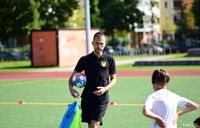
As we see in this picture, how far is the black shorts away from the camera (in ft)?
25.4

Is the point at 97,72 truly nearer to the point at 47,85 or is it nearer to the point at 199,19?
the point at 47,85

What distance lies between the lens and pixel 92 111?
7.77m

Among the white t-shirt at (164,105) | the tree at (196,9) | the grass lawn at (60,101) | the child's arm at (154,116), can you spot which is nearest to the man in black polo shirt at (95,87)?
the white t-shirt at (164,105)

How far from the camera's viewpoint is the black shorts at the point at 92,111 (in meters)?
7.75

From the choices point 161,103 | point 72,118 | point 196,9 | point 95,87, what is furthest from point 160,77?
point 196,9

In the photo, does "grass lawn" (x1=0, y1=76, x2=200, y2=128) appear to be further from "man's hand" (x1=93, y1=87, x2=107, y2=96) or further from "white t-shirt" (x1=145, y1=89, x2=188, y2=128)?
"white t-shirt" (x1=145, y1=89, x2=188, y2=128)

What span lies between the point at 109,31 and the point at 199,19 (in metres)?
17.1

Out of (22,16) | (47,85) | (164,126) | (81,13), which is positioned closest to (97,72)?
(164,126)

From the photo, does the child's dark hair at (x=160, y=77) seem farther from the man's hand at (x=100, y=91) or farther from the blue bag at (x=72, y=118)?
the man's hand at (x=100, y=91)

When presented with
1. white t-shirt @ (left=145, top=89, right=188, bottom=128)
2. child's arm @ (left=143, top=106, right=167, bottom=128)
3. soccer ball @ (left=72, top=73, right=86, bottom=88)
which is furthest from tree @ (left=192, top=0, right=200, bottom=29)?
child's arm @ (left=143, top=106, right=167, bottom=128)

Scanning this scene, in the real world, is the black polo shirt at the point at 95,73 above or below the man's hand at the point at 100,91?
above

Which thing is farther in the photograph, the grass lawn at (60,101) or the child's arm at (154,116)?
the grass lawn at (60,101)

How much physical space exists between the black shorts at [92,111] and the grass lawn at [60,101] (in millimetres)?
3445

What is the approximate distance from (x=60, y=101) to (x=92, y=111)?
848 cm
